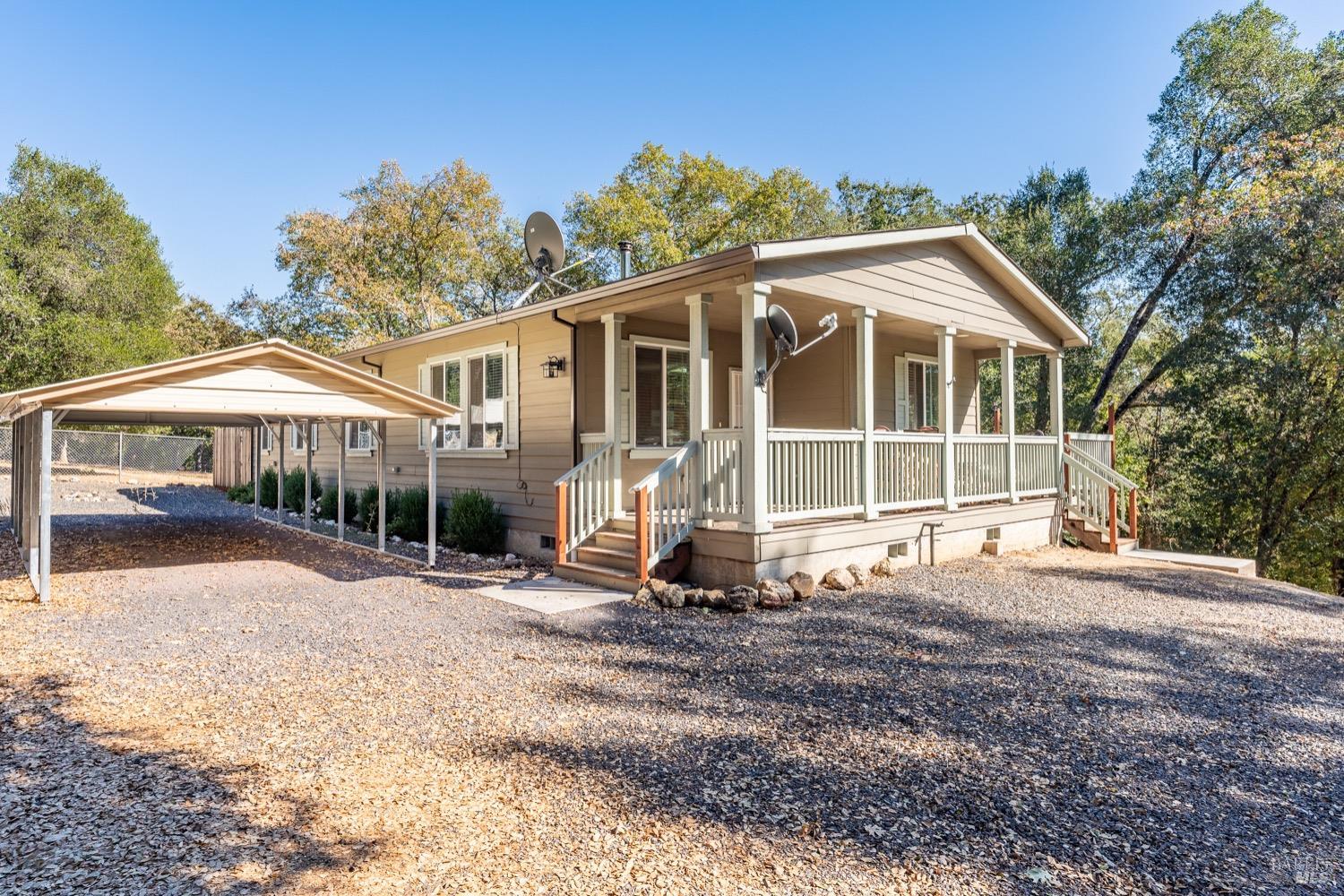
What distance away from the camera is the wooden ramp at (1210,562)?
378 inches

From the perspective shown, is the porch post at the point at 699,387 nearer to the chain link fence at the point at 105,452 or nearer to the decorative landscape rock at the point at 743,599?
the decorative landscape rock at the point at 743,599

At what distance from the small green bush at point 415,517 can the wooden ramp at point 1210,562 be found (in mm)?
10421

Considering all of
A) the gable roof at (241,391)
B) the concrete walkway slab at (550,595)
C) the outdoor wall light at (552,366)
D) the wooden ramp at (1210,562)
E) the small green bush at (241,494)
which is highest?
the outdoor wall light at (552,366)

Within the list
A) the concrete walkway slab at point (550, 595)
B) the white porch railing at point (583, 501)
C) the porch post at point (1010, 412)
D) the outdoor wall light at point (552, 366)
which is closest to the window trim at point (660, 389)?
the white porch railing at point (583, 501)

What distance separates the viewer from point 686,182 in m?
25.0

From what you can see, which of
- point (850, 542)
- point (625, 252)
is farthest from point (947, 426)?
point (625, 252)

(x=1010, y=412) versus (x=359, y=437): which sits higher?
(x=1010, y=412)

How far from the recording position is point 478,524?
9867 mm

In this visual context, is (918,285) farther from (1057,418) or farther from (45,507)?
(45,507)

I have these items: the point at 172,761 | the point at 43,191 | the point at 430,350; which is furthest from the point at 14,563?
the point at 43,191

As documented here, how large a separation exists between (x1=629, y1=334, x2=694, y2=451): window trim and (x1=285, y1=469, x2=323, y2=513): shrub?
908 centimetres

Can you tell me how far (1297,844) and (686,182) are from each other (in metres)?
24.7

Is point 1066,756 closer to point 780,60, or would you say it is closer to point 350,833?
point 350,833

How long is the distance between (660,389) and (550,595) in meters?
3.32
